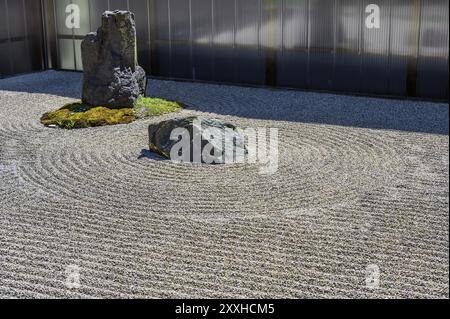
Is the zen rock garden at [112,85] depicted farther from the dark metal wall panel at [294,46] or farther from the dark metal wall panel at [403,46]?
the dark metal wall panel at [403,46]

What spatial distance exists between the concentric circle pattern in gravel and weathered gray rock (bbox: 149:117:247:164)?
38cm

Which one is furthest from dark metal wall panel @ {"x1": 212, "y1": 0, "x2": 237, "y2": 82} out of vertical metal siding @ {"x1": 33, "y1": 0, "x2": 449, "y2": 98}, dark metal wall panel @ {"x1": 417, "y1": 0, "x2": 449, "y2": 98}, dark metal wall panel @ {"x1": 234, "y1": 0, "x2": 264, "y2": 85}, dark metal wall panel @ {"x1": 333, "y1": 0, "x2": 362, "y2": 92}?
dark metal wall panel @ {"x1": 417, "y1": 0, "x2": 449, "y2": 98}

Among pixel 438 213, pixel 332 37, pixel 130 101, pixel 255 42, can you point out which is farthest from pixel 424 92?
pixel 438 213

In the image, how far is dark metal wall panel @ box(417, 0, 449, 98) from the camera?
20.0 metres

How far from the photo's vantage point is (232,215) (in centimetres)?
1116

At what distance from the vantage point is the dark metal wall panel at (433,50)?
65.7 ft

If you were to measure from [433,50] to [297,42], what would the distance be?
4.43 metres

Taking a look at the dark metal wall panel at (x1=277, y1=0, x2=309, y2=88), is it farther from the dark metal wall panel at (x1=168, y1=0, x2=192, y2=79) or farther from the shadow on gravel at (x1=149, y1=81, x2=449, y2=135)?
the dark metal wall panel at (x1=168, y1=0, x2=192, y2=79)

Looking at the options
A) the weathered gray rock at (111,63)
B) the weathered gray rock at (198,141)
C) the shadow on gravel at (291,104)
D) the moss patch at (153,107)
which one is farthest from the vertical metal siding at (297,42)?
the weathered gray rock at (198,141)

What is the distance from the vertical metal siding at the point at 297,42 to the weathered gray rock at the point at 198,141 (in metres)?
8.06

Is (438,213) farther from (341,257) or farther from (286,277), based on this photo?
(286,277)

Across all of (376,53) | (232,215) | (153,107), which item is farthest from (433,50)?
(232,215)

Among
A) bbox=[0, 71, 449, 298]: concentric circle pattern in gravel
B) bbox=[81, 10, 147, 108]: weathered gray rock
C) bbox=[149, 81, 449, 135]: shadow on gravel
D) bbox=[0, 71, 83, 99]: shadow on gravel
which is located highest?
bbox=[81, 10, 147, 108]: weathered gray rock

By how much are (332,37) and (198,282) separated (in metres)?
14.6
